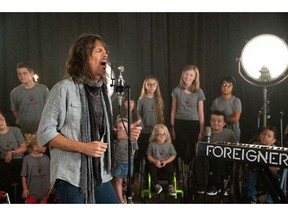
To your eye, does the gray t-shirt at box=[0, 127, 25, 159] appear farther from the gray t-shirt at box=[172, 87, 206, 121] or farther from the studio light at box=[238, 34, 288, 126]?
the studio light at box=[238, 34, 288, 126]

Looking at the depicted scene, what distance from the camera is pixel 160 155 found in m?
3.44

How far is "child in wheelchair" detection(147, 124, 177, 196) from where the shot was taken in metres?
3.40

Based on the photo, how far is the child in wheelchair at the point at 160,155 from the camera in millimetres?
3398

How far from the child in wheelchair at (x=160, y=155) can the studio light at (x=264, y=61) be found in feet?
2.62

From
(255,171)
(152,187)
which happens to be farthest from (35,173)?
(255,171)

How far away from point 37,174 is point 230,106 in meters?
1.68

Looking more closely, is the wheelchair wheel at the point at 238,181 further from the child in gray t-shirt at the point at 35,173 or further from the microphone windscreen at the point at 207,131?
the child in gray t-shirt at the point at 35,173

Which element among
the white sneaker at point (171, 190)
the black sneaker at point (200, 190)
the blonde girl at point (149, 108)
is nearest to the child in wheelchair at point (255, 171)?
the black sneaker at point (200, 190)

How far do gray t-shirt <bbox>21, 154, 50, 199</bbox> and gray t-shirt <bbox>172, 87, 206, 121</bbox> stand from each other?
45.6 inches

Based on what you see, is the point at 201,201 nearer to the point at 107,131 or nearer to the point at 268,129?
the point at 268,129

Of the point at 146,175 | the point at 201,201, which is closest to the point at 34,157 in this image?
the point at 146,175

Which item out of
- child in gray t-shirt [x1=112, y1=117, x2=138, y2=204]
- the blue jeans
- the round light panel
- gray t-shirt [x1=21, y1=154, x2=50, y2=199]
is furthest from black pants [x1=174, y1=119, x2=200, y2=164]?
the blue jeans

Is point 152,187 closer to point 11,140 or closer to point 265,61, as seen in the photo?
point 11,140
